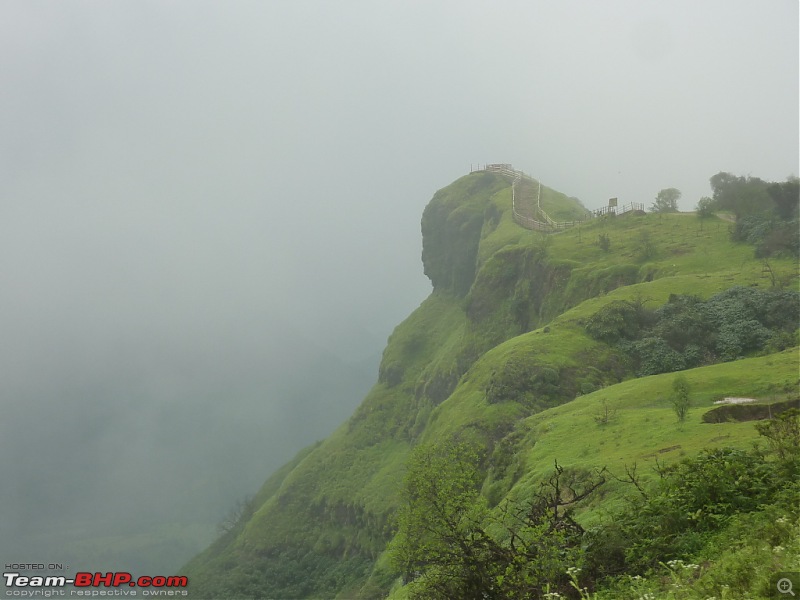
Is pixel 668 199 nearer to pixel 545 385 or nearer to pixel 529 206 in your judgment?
pixel 529 206

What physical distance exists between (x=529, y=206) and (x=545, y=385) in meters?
92.7

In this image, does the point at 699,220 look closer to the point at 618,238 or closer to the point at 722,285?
the point at 618,238

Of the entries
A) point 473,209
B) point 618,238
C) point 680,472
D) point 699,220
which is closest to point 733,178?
point 699,220

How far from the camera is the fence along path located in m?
108

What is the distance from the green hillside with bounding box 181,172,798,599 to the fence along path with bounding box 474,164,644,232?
164 inches

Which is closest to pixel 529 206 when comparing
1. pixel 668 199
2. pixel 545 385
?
pixel 668 199

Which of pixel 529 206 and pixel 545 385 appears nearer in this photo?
pixel 545 385

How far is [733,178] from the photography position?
9169 centimetres

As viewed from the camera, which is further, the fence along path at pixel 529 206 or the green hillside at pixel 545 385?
the fence along path at pixel 529 206

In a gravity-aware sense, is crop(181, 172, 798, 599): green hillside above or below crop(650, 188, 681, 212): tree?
below

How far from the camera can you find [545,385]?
4991 centimetres

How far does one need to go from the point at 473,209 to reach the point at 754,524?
5814 inches

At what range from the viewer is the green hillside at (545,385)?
2984cm

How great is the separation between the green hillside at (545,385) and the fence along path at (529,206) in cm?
416
